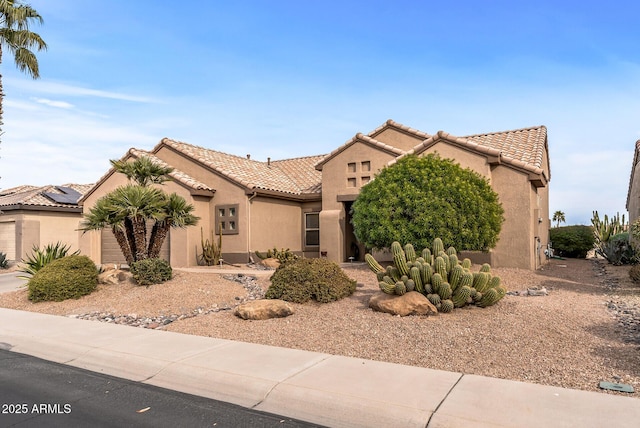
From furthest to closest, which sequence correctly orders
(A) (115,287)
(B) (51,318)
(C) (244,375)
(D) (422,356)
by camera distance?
(A) (115,287)
(B) (51,318)
(D) (422,356)
(C) (244,375)

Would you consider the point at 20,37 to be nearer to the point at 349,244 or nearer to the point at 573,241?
the point at 349,244

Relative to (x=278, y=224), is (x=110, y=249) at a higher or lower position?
lower

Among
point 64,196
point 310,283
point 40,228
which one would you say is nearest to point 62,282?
point 310,283

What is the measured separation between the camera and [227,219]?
67.2 feet

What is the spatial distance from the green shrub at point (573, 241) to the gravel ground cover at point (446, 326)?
1394cm

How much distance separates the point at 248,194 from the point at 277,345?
1259 centimetres

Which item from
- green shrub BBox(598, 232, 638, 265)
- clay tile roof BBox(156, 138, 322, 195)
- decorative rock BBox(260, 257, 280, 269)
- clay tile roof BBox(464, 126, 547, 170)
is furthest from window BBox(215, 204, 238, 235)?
green shrub BBox(598, 232, 638, 265)

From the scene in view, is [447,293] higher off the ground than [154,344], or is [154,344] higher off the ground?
[447,293]

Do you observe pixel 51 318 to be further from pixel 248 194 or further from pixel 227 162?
pixel 227 162

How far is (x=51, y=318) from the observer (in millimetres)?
10719

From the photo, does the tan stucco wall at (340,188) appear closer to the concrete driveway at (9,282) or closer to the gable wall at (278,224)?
the gable wall at (278,224)

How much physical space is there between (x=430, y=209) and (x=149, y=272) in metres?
7.85

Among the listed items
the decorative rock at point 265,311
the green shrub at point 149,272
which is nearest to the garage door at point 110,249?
the green shrub at point 149,272

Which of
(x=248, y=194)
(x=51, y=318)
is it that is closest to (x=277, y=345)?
(x=51, y=318)
